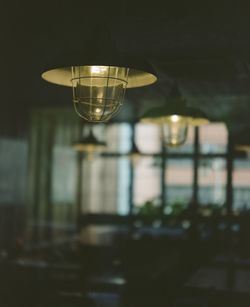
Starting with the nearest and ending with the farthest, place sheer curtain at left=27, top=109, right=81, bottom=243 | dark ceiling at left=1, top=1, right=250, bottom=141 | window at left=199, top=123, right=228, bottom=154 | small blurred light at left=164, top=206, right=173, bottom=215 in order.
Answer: dark ceiling at left=1, top=1, right=250, bottom=141
sheer curtain at left=27, top=109, right=81, bottom=243
small blurred light at left=164, top=206, right=173, bottom=215
window at left=199, top=123, right=228, bottom=154

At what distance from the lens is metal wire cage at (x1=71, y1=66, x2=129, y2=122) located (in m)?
2.14

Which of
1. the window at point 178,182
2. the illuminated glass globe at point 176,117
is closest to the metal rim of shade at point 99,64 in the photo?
the illuminated glass globe at point 176,117

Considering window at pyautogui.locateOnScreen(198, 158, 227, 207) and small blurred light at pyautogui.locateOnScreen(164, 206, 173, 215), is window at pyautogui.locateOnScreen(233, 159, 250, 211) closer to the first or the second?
window at pyautogui.locateOnScreen(198, 158, 227, 207)

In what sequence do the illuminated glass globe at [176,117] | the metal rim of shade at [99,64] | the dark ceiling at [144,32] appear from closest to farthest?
1. the metal rim of shade at [99,64]
2. the dark ceiling at [144,32]
3. the illuminated glass globe at [176,117]

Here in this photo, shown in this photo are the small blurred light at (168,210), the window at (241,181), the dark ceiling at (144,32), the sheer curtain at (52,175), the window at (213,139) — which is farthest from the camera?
the window at (213,139)

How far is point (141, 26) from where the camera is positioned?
3400mm

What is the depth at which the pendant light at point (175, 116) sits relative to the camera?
3668 mm

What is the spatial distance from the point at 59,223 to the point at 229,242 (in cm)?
404

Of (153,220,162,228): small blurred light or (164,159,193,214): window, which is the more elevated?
(164,159,193,214): window

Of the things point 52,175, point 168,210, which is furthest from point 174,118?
point 168,210

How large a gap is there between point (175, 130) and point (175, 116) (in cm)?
25

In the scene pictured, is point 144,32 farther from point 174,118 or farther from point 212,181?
point 212,181

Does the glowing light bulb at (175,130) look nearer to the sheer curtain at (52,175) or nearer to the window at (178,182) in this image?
the sheer curtain at (52,175)

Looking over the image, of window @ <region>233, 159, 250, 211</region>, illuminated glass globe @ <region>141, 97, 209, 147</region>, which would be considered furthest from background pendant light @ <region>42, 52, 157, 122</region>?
window @ <region>233, 159, 250, 211</region>
